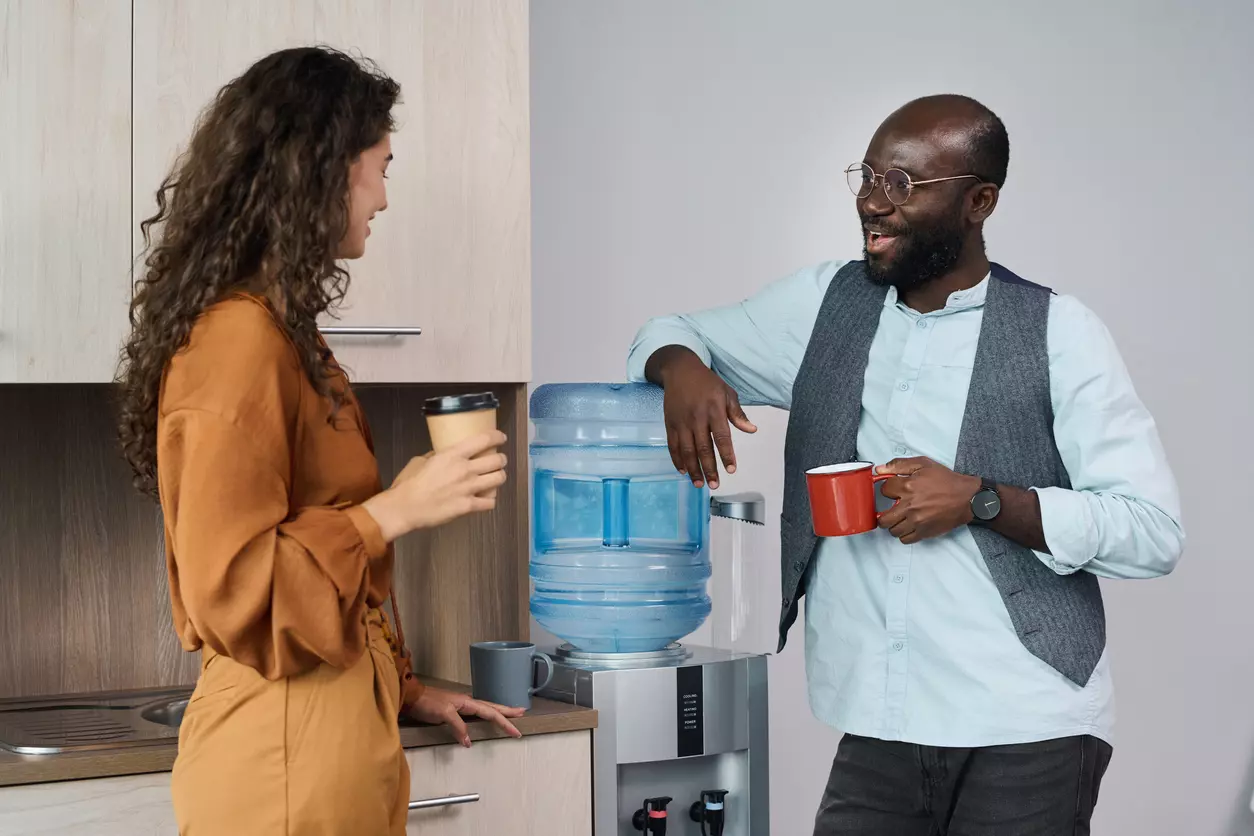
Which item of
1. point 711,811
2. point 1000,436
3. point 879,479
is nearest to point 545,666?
point 711,811

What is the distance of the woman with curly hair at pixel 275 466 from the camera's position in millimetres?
1166

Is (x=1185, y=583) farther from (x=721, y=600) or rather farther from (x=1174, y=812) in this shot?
(x=721, y=600)

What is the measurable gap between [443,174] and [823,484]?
2.72 feet

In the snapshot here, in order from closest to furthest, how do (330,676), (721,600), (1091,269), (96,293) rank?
(330,676) < (96,293) < (721,600) < (1091,269)

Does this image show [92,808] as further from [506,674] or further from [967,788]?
[967,788]

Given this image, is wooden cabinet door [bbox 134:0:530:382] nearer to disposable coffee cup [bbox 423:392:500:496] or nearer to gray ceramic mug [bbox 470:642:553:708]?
gray ceramic mug [bbox 470:642:553:708]

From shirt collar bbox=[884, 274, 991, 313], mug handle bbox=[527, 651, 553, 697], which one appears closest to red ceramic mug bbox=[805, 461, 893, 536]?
shirt collar bbox=[884, 274, 991, 313]

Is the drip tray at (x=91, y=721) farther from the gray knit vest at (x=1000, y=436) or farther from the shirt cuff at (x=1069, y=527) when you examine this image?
the shirt cuff at (x=1069, y=527)

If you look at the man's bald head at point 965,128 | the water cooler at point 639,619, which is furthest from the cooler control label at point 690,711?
the man's bald head at point 965,128

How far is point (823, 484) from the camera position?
1534 millimetres

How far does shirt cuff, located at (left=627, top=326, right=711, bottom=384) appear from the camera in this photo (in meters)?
1.80

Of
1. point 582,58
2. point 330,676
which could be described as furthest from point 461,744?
point 582,58

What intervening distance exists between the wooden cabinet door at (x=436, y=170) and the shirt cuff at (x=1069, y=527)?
85 centimetres

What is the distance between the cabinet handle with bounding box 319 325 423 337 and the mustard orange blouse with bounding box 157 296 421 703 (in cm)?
66
